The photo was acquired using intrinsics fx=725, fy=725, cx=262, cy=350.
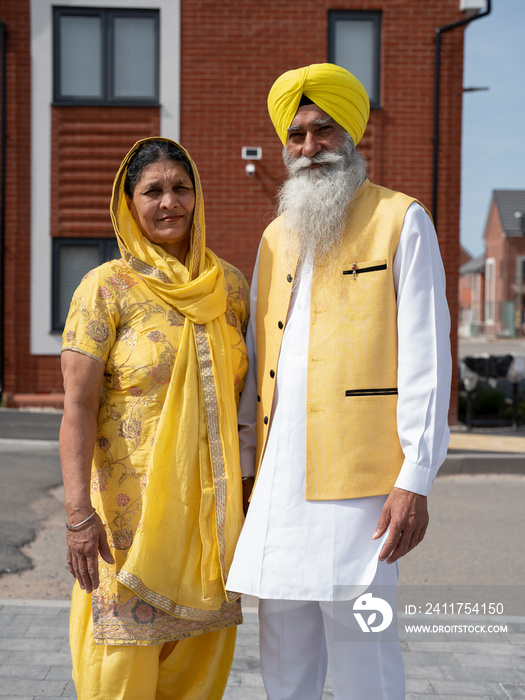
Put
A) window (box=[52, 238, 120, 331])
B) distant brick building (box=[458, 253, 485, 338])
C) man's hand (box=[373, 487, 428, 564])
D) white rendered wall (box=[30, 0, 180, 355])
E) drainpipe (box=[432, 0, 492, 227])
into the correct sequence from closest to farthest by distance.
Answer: man's hand (box=[373, 487, 428, 564]) < drainpipe (box=[432, 0, 492, 227]) < white rendered wall (box=[30, 0, 180, 355]) < window (box=[52, 238, 120, 331]) < distant brick building (box=[458, 253, 485, 338])

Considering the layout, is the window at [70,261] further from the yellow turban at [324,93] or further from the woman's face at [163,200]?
the yellow turban at [324,93]

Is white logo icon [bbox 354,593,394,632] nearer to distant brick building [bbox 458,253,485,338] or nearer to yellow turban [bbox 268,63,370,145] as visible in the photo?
yellow turban [bbox 268,63,370,145]

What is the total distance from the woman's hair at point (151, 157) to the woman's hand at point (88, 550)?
117cm

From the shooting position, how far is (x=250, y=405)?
2.67 m

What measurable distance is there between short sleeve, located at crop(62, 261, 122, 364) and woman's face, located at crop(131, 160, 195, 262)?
0.76 ft

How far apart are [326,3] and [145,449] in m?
9.60

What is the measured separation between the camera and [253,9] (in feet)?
33.9

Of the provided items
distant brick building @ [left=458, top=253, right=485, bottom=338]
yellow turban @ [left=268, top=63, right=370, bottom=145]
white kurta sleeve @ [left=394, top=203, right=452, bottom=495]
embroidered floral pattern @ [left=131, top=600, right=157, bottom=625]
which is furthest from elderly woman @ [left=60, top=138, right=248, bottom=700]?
distant brick building @ [left=458, top=253, right=485, bottom=338]

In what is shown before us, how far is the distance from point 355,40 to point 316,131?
8.87 metres

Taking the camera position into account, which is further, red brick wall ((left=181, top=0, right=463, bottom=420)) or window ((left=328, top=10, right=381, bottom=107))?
window ((left=328, top=10, right=381, bottom=107))

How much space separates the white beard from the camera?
8.10ft

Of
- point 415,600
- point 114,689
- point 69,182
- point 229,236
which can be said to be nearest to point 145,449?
point 114,689

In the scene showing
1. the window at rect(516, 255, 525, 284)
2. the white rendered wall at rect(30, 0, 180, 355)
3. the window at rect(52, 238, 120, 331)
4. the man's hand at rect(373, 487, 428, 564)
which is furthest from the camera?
the window at rect(516, 255, 525, 284)

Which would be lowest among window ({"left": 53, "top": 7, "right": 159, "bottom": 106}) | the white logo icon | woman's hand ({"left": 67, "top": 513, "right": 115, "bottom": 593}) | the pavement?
the pavement
